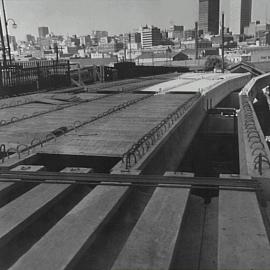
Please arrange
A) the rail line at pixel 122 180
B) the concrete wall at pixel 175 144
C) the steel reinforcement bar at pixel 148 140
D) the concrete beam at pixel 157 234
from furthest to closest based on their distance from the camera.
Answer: the concrete wall at pixel 175 144 < the steel reinforcement bar at pixel 148 140 < the rail line at pixel 122 180 < the concrete beam at pixel 157 234

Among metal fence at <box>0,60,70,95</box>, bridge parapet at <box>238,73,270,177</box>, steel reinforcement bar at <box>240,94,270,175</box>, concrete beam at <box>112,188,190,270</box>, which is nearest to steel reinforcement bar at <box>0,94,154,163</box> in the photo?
concrete beam at <box>112,188,190,270</box>

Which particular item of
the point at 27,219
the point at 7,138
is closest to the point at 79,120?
the point at 7,138

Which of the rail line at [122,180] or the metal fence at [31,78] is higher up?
A: the metal fence at [31,78]

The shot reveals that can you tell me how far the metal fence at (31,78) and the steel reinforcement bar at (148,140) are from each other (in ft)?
36.3

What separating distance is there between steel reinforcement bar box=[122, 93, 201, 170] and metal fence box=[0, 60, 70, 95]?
11.1m

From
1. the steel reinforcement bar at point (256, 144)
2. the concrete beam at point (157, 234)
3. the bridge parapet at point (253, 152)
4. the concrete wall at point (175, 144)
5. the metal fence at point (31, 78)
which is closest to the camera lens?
the concrete beam at point (157, 234)

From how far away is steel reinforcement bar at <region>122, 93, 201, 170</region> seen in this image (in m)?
6.81

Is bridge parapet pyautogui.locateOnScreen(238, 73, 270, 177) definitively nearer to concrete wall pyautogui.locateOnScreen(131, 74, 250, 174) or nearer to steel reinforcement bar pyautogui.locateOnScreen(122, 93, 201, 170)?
concrete wall pyautogui.locateOnScreen(131, 74, 250, 174)

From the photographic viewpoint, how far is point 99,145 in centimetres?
842

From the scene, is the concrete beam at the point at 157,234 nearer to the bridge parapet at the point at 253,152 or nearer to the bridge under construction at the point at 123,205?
the bridge under construction at the point at 123,205

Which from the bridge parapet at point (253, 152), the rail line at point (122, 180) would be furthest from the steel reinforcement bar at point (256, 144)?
the rail line at point (122, 180)

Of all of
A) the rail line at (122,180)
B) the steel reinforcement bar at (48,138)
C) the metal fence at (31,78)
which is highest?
the metal fence at (31,78)

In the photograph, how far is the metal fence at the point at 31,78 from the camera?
21.2 meters

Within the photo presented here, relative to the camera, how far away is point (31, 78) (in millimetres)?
23406
